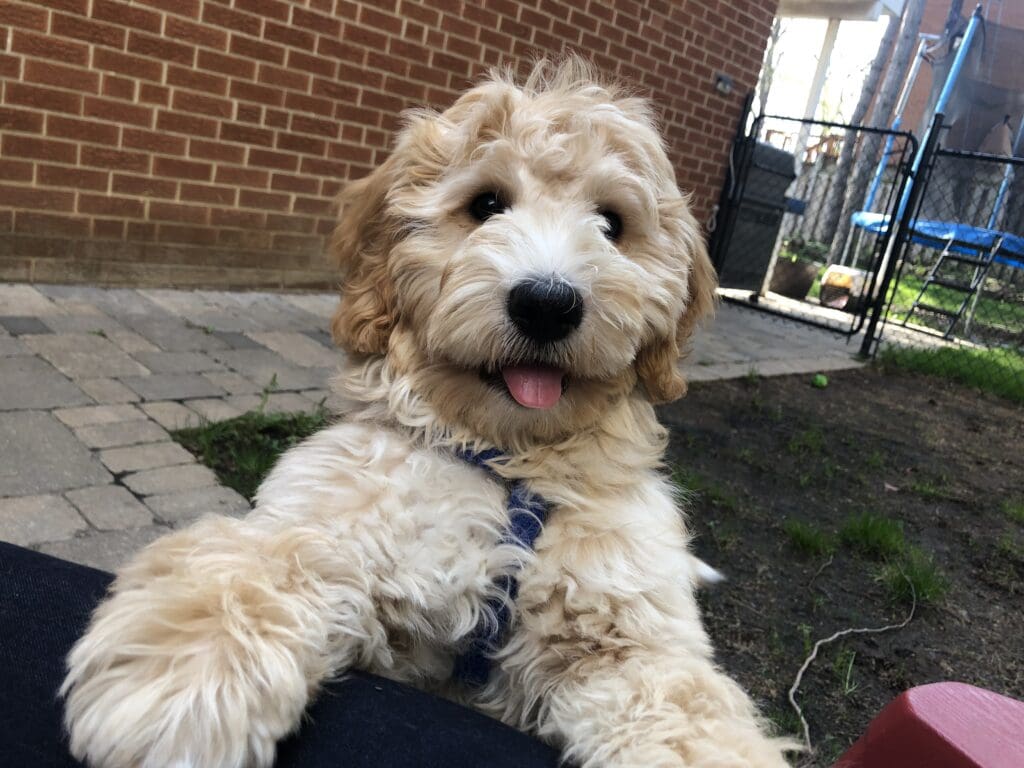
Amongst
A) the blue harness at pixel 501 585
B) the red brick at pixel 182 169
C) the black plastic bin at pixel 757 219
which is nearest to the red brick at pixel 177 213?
the red brick at pixel 182 169

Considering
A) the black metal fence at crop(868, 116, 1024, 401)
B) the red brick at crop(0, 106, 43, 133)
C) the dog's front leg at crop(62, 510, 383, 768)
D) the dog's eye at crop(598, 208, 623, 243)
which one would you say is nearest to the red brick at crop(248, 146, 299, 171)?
the red brick at crop(0, 106, 43, 133)

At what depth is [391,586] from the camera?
1.62 metres

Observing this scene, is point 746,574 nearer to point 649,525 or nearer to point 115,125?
point 649,525

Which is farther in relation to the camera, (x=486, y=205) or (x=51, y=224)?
(x=51, y=224)

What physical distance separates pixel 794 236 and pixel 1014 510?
1062cm

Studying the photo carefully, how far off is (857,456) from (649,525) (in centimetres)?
414

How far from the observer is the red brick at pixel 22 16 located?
4664 mm

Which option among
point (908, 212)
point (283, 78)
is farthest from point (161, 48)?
point (908, 212)

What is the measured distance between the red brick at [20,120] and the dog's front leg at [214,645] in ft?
14.1

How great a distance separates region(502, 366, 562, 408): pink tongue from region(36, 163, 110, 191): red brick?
4393 mm

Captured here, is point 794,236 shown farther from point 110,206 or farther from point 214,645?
point 214,645

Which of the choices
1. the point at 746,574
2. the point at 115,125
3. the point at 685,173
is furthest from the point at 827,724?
the point at 685,173

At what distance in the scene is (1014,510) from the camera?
16.4 feet

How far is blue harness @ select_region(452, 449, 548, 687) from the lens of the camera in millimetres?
1723
